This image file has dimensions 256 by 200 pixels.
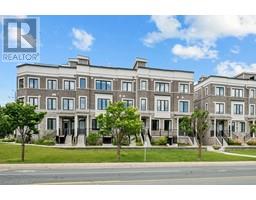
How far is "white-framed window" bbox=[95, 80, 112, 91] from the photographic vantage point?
133 ft

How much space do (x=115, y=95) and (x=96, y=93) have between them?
2.27 m

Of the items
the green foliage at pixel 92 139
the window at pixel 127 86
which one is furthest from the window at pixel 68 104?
the green foliage at pixel 92 139

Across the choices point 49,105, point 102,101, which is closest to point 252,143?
point 102,101

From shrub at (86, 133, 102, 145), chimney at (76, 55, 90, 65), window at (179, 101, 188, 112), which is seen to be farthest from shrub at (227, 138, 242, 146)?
chimney at (76, 55, 90, 65)

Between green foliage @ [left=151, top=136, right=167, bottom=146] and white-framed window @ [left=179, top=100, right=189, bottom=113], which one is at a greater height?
white-framed window @ [left=179, top=100, right=189, bottom=113]

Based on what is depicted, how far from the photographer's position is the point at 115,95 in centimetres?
4125

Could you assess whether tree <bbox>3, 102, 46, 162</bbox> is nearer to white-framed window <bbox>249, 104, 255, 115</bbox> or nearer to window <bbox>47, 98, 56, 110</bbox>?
window <bbox>47, 98, 56, 110</bbox>

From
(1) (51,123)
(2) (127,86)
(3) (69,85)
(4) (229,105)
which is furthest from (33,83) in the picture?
(4) (229,105)

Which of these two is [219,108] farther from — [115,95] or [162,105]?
[115,95]

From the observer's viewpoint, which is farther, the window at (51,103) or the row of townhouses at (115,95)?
the window at (51,103)

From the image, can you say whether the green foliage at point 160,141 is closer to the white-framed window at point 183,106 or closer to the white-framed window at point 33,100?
the white-framed window at point 183,106

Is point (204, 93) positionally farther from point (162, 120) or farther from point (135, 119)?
point (135, 119)

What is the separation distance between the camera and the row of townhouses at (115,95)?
3994cm

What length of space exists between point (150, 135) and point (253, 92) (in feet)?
51.7
